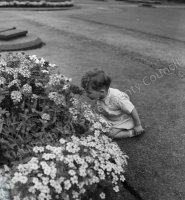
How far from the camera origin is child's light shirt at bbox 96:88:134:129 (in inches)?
133

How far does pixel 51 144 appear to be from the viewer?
7.76 ft

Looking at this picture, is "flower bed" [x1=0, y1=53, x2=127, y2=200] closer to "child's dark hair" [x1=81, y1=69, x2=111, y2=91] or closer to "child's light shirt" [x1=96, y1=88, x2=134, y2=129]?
"child's dark hair" [x1=81, y1=69, x2=111, y2=91]

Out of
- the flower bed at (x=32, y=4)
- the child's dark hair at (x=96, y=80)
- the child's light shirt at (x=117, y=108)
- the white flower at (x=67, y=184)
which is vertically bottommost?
the flower bed at (x=32, y=4)

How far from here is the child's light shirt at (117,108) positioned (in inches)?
133

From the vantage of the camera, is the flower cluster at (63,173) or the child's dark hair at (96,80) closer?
the flower cluster at (63,173)

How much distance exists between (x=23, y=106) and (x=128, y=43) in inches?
224

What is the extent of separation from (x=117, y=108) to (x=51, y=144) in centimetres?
130

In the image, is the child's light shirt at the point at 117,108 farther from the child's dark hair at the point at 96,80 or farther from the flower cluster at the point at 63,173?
the flower cluster at the point at 63,173

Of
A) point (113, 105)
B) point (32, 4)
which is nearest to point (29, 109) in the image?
point (113, 105)

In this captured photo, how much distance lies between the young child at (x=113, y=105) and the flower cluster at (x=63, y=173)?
1.07m

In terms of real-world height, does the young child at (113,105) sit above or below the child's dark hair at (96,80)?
below

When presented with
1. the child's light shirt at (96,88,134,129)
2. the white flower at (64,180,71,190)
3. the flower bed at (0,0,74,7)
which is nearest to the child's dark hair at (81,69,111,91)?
the child's light shirt at (96,88,134,129)

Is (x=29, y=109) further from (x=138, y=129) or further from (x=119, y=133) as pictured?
(x=138, y=129)

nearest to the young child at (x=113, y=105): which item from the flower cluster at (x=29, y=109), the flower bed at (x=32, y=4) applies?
the flower cluster at (x=29, y=109)
